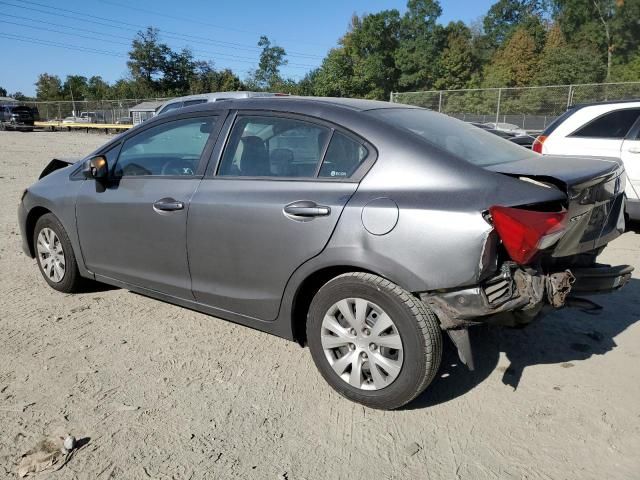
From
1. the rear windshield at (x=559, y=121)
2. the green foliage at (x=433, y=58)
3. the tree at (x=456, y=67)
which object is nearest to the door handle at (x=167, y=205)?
the rear windshield at (x=559, y=121)

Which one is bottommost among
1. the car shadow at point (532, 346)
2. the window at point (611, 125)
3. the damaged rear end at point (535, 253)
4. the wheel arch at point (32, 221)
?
the car shadow at point (532, 346)

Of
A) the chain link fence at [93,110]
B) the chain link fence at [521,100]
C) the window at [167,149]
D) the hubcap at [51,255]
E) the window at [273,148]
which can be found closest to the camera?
the window at [273,148]

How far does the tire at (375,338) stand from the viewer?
2543 millimetres

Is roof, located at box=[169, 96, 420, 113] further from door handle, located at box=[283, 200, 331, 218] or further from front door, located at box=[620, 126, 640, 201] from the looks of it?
front door, located at box=[620, 126, 640, 201]

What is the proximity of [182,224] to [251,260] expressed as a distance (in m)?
0.60

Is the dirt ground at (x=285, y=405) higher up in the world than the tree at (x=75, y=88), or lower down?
lower down

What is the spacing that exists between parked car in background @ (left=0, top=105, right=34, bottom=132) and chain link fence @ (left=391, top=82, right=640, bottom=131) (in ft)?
84.1

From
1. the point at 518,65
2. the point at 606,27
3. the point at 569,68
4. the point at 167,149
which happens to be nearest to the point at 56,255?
the point at 167,149

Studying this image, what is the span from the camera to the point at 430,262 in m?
2.46

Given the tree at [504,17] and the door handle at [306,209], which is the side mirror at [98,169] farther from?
the tree at [504,17]

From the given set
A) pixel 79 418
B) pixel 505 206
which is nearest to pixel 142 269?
pixel 79 418

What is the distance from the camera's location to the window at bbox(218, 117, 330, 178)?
9.86 feet

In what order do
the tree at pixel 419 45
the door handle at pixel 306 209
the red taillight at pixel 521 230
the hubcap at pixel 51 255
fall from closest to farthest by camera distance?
1. the red taillight at pixel 521 230
2. the door handle at pixel 306 209
3. the hubcap at pixel 51 255
4. the tree at pixel 419 45

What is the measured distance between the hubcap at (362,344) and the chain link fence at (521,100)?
19248 millimetres
